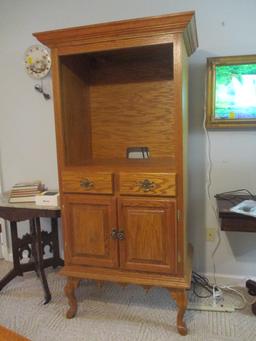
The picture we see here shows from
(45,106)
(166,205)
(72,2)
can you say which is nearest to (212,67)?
(166,205)

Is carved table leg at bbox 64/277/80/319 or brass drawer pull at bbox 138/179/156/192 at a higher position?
brass drawer pull at bbox 138/179/156/192

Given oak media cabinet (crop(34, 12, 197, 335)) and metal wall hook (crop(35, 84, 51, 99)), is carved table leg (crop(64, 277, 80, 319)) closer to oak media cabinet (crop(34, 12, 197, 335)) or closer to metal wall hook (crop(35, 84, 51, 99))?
oak media cabinet (crop(34, 12, 197, 335))

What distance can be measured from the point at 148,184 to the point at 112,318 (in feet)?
3.19

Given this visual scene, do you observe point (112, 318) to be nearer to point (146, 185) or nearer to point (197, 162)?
point (146, 185)

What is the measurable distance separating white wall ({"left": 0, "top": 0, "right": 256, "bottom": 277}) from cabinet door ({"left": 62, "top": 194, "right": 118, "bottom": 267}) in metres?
0.77

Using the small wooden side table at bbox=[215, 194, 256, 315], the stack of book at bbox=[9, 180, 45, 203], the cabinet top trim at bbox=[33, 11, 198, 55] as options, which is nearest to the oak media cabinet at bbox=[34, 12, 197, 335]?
the cabinet top trim at bbox=[33, 11, 198, 55]

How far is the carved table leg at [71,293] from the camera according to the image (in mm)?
1915

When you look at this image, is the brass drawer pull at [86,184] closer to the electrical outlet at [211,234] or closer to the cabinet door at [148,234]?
the cabinet door at [148,234]

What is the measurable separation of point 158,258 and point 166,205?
331mm

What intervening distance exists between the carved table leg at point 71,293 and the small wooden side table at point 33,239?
0.28m

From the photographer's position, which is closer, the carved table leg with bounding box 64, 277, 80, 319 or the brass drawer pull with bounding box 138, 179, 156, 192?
the brass drawer pull with bounding box 138, 179, 156, 192

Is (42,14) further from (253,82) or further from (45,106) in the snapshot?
(253,82)

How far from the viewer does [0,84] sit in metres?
2.61

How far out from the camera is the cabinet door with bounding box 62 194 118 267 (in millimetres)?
1810
